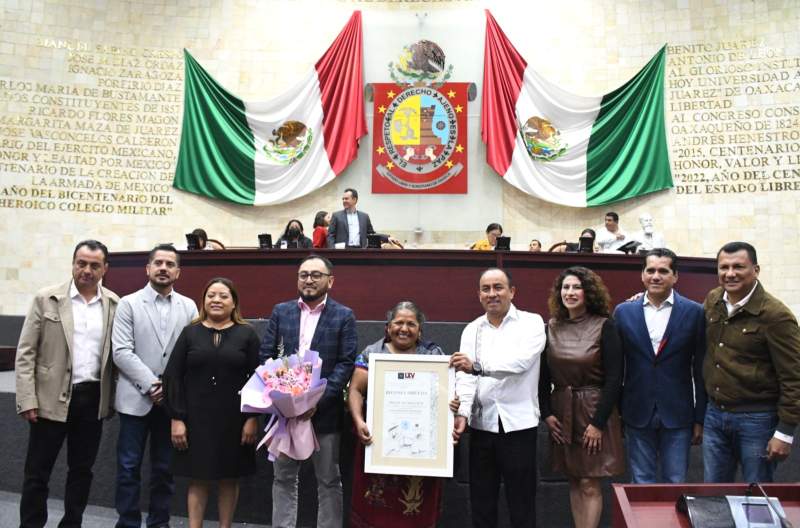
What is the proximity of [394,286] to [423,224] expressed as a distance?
3816 millimetres

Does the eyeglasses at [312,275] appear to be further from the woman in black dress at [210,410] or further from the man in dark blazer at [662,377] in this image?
the man in dark blazer at [662,377]

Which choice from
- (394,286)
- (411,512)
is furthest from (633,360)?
(394,286)

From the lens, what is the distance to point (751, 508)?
1483mm

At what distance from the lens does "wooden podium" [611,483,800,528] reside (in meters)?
1.53

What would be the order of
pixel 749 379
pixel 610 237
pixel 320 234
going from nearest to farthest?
1. pixel 749 379
2. pixel 320 234
3. pixel 610 237

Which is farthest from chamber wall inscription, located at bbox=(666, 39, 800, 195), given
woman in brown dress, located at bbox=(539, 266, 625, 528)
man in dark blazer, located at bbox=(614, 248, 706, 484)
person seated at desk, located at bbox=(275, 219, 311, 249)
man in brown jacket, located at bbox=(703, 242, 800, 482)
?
woman in brown dress, located at bbox=(539, 266, 625, 528)

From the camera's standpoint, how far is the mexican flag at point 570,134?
30.3 feet

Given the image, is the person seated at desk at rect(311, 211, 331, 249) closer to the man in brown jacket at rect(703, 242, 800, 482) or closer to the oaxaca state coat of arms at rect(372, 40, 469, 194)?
the oaxaca state coat of arms at rect(372, 40, 469, 194)

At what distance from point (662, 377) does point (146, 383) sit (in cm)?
252

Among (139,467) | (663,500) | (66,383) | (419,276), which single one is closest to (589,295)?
(663,500)

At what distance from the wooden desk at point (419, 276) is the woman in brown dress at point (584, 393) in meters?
3.08

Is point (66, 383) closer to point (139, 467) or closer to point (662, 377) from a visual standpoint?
point (139, 467)

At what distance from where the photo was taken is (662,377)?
116 inches

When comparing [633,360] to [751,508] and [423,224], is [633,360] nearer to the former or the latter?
[751,508]
